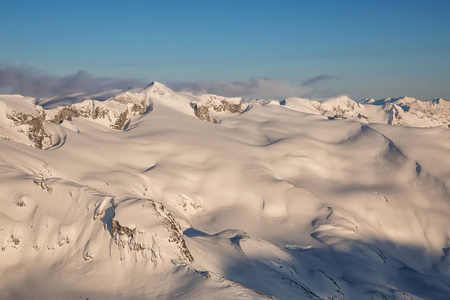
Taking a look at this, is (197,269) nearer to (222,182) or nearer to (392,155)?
(222,182)

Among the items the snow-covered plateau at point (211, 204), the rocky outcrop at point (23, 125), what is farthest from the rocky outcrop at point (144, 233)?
the rocky outcrop at point (23, 125)

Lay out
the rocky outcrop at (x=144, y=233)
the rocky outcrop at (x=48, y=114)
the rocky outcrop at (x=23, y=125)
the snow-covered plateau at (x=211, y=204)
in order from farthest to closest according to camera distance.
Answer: the rocky outcrop at (x=48, y=114) → the rocky outcrop at (x=23, y=125) → the rocky outcrop at (x=144, y=233) → the snow-covered plateau at (x=211, y=204)

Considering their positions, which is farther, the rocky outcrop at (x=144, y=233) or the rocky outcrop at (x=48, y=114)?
the rocky outcrop at (x=48, y=114)

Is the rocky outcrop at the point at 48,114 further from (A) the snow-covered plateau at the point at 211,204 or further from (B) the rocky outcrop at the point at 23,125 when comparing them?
(A) the snow-covered plateau at the point at 211,204

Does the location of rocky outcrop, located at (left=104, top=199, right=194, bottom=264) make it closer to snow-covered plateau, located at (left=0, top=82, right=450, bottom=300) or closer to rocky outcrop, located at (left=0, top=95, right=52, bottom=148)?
snow-covered plateau, located at (left=0, top=82, right=450, bottom=300)

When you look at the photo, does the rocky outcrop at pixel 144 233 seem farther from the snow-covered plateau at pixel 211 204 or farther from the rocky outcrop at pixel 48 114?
the rocky outcrop at pixel 48 114


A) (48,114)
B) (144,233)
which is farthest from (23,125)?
(144,233)

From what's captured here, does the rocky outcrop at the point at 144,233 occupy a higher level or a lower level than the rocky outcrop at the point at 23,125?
higher

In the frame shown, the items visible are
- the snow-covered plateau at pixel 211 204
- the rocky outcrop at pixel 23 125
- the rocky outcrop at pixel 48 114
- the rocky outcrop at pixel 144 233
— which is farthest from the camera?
the rocky outcrop at pixel 48 114

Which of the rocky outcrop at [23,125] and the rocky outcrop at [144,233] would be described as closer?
the rocky outcrop at [144,233]
